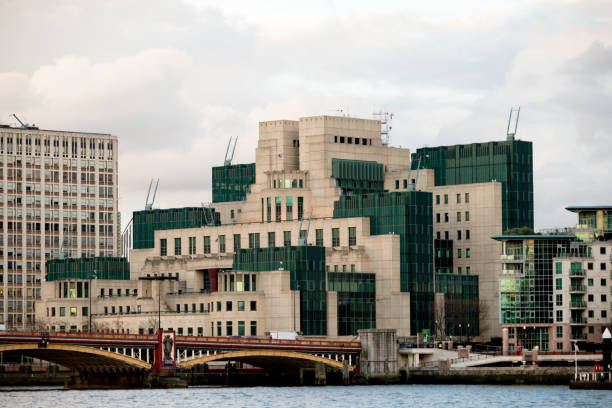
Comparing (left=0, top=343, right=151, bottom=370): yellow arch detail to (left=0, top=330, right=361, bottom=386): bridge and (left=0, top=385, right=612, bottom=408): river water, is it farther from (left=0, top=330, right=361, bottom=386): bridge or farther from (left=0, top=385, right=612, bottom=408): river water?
(left=0, top=385, right=612, bottom=408): river water

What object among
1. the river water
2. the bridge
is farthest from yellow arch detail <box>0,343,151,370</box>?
the river water

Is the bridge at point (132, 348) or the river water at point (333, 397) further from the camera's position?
the bridge at point (132, 348)

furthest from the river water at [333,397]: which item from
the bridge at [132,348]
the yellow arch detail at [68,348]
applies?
the yellow arch detail at [68,348]

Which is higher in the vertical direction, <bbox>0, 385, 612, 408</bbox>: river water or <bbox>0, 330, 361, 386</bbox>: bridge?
<bbox>0, 330, 361, 386</bbox>: bridge

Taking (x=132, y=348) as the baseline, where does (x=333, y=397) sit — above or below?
below

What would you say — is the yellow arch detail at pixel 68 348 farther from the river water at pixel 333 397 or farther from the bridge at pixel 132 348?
the river water at pixel 333 397

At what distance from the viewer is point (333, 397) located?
180m

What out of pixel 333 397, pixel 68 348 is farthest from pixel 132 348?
pixel 333 397

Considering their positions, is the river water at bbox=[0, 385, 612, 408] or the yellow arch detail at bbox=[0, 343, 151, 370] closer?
A: the river water at bbox=[0, 385, 612, 408]

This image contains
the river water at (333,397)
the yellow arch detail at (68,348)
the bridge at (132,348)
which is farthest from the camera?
the bridge at (132,348)

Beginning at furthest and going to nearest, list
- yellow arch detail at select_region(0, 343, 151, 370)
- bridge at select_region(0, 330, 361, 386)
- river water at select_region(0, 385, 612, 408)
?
1. bridge at select_region(0, 330, 361, 386)
2. yellow arch detail at select_region(0, 343, 151, 370)
3. river water at select_region(0, 385, 612, 408)

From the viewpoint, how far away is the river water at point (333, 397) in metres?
166

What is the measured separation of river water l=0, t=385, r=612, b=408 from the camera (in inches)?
6521

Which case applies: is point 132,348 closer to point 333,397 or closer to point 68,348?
point 68,348
